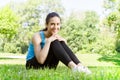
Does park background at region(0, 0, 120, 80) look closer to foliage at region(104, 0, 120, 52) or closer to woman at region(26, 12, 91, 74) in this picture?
foliage at region(104, 0, 120, 52)

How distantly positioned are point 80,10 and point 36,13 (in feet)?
36.6

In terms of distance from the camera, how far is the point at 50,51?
16.4ft

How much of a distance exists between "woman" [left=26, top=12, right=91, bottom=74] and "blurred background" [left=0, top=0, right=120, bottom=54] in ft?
87.9

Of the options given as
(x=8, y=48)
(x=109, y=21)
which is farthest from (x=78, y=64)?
(x=8, y=48)

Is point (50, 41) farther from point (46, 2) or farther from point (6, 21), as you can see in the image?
point (46, 2)

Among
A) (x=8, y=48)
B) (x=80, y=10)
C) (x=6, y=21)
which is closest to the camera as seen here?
(x=6, y=21)

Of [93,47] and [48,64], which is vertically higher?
[48,64]

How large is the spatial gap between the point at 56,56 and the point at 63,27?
48370mm

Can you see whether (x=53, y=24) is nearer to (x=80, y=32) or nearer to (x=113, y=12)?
(x=113, y=12)

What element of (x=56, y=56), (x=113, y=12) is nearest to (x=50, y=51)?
(x=56, y=56)

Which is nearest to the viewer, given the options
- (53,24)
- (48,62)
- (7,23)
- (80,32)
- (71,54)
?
(71,54)

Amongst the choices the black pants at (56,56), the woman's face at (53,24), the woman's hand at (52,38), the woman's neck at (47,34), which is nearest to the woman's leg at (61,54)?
the black pants at (56,56)

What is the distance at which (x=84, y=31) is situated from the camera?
51.8 meters

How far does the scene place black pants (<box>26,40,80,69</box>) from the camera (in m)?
4.73
